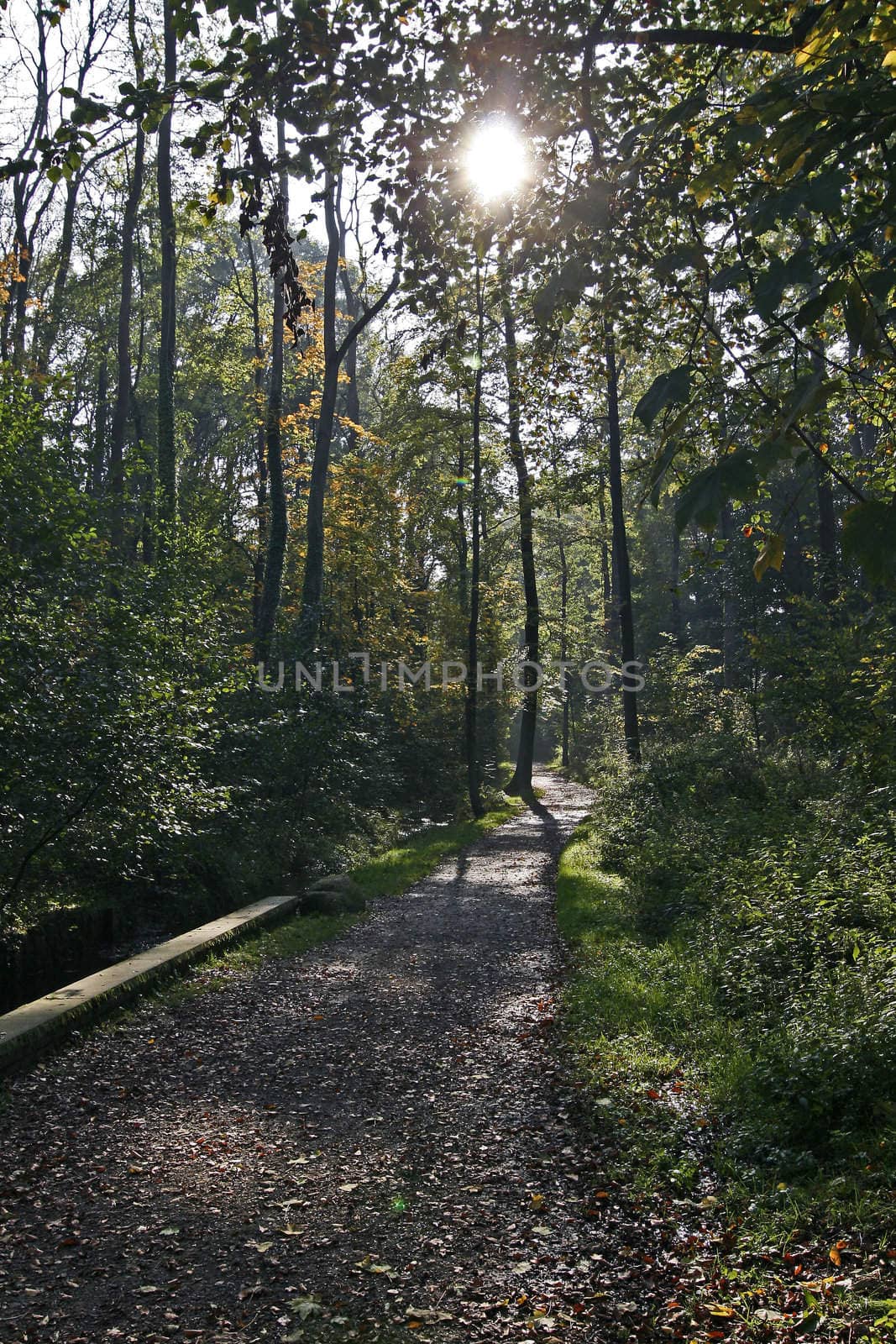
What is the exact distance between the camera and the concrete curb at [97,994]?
18.8ft

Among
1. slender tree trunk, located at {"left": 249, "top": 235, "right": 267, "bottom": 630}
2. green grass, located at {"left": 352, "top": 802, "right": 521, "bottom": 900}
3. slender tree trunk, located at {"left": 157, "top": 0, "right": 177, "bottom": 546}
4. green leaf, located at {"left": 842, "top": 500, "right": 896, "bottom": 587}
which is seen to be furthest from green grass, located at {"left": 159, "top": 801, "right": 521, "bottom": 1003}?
slender tree trunk, located at {"left": 249, "top": 235, "right": 267, "bottom": 630}

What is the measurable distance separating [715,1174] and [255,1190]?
6.75ft

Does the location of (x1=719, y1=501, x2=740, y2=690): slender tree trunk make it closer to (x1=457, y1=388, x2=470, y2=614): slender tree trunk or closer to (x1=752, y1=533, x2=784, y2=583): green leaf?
(x1=457, y1=388, x2=470, y2=614): slender tree trunk

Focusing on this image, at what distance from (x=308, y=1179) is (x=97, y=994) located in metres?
2.81

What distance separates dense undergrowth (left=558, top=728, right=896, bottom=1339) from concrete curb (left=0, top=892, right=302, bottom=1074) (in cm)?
323

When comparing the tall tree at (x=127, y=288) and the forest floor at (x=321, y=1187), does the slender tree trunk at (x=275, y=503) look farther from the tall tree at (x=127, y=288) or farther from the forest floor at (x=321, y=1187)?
the forest floor at (x=321, y=1187)

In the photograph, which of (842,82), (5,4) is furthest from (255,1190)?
(5,4)

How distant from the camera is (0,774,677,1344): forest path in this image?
11.1ft

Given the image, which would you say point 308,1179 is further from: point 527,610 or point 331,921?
point 527,610

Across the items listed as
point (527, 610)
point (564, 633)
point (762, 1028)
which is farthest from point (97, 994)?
point (564, 633)

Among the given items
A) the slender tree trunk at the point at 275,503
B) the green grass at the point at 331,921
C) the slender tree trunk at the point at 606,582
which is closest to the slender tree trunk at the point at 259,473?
the slender tree trunk at the point at 275,503

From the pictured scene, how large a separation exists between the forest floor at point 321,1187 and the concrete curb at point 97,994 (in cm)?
18

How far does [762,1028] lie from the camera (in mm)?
5246

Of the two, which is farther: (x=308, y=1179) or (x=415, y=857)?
(x=415, y=857)
